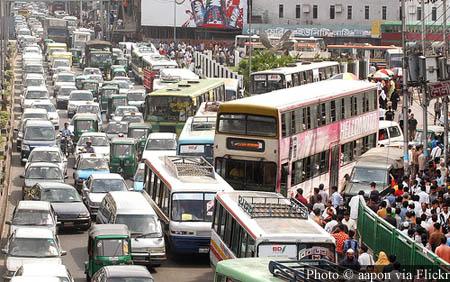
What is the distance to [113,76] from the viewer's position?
8350 cm

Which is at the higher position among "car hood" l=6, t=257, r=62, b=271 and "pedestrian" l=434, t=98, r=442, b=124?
"pedestrian" l=434, t=98, r=442, b=124

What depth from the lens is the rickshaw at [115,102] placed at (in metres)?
64.1

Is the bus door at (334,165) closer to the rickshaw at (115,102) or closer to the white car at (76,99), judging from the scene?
the white car at (76,99)

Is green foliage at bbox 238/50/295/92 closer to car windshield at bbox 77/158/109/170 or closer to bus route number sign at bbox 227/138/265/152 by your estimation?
car windshield at bbox 77/158/109/170

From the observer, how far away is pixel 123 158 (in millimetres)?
47812

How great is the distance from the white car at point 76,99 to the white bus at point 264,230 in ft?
109

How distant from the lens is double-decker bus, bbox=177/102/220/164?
1649 inches

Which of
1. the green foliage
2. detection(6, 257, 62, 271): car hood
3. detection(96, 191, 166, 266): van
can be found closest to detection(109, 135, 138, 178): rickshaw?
detection(96, 191, 166, 266): van

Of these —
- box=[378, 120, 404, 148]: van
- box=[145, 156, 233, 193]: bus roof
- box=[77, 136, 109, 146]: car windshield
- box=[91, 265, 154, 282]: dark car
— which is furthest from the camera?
box=[77, 136, 109, 146]: car windshield

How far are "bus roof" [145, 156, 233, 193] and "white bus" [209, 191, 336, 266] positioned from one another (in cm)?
263

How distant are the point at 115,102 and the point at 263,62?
1063 cm

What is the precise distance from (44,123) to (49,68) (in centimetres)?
3982

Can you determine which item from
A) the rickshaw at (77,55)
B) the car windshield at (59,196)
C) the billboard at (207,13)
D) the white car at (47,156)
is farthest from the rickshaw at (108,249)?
the billboard at (207,13)

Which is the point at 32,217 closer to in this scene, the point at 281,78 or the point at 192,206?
the point at 192,206
